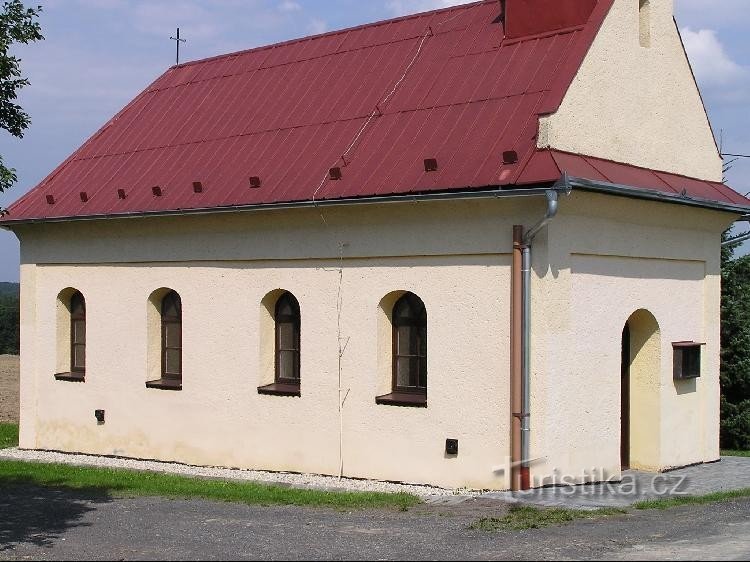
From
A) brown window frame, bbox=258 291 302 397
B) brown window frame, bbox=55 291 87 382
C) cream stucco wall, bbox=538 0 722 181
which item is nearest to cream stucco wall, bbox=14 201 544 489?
brown window frame, bbox=258 291 302 397

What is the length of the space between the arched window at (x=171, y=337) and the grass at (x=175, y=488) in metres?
1.93

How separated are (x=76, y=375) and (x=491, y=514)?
29.6 ft

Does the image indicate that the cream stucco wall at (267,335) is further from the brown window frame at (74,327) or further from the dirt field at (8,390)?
the dirt field at (8,390)

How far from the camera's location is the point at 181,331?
15.8 metres

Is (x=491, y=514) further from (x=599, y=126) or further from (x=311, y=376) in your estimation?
(x=599, y=126)

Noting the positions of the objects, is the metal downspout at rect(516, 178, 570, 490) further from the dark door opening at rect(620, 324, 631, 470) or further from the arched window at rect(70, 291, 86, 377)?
the arched window at rect(70, 291, 86, 377)

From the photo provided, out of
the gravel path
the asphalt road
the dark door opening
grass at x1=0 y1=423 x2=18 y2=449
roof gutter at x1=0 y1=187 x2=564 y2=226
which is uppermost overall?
roof gutter at x1=0 y1=187 x2=564 y2=226

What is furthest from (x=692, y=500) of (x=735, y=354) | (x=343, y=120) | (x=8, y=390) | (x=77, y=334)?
(x=8, y=390)

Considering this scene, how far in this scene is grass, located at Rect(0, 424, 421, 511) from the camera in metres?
11.8

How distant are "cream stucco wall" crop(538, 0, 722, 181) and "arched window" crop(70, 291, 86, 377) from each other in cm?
905

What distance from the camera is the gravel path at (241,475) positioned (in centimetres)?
1277

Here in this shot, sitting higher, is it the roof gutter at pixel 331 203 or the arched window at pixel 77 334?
the roof gutter at pixel 331 203

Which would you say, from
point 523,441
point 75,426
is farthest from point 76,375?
point 523,441

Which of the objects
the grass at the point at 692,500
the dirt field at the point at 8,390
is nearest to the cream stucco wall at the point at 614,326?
the grass at the point at 692,500
